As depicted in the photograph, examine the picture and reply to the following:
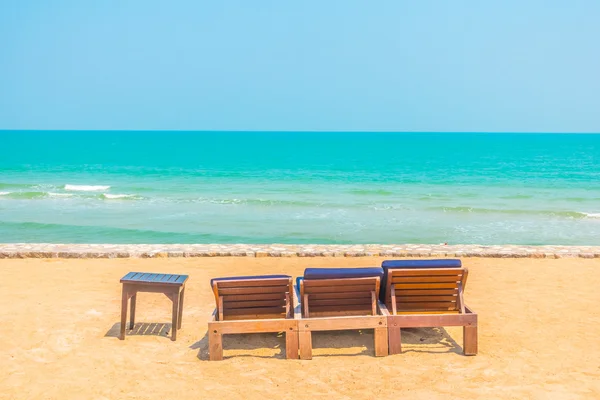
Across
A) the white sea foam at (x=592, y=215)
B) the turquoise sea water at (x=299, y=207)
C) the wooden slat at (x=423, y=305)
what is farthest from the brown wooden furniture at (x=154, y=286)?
the white sea foam at (x=592, y=215)

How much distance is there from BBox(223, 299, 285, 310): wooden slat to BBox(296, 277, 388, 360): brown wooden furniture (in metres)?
0.24

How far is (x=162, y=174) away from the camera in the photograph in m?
42.0

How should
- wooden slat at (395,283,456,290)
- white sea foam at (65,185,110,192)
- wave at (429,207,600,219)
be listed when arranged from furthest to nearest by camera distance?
white sea foam at (65,185,110,192) → wave at (429,207,600,219) → wooden slat at (395,283,456,290)

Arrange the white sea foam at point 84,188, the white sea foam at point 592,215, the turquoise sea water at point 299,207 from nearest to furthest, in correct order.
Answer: the turquoise sea water at point 299,207 → the white sea foam at point 592,215 → the white sea foam at point 84,188

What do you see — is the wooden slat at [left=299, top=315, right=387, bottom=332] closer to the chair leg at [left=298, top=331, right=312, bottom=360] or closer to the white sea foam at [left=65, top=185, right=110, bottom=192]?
the chair leg at [left=298, top=331, right=312, bottom=360]

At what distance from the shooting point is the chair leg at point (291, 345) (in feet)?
19.7

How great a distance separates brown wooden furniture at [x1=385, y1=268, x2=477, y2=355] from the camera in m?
6.07

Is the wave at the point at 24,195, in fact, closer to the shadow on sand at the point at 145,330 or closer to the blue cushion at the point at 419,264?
the shadow on sand at the point at 145,330

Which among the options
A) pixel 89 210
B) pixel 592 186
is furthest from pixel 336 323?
pixel 592 186

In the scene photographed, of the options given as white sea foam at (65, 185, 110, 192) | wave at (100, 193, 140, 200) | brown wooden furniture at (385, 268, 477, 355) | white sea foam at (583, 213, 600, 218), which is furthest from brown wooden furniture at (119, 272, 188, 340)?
white sea foam at (65, 185, 110, 192)

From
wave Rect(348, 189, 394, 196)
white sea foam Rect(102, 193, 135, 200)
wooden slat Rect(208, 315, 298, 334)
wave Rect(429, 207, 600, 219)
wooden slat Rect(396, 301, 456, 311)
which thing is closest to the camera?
wooden slat Rect(208, 315, 298, 334)

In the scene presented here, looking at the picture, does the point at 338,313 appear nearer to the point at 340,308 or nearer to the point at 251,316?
the point at 340,308

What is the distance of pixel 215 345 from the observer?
5957mm

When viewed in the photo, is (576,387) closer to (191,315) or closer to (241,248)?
(191,315)
